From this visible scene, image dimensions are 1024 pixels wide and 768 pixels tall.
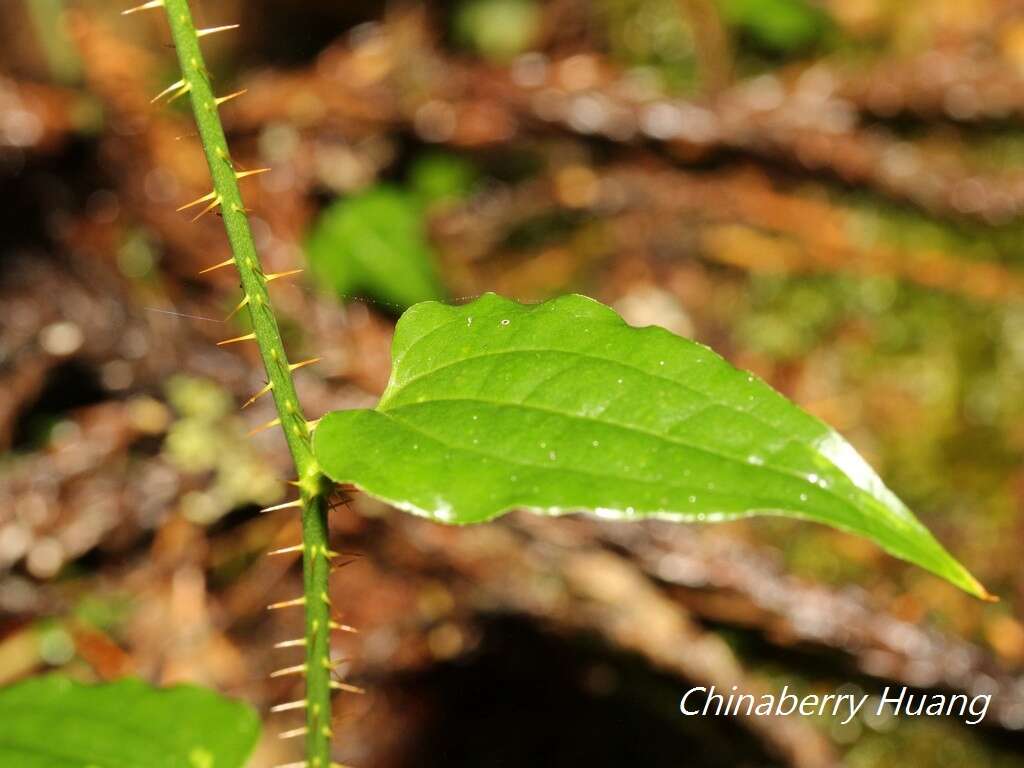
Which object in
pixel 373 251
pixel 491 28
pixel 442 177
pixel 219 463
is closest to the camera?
pixel 219 463

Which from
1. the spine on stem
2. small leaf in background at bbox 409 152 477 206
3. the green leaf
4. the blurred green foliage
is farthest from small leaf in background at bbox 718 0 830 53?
the green leaf

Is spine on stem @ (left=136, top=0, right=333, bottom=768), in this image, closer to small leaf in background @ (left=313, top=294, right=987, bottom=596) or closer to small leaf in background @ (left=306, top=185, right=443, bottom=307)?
small leaf in background @ (left=313, top=294, right=987, bottom=596)

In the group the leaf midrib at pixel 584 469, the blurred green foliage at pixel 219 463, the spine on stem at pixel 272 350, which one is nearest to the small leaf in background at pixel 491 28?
the blurred green foliage at pixel 219 463

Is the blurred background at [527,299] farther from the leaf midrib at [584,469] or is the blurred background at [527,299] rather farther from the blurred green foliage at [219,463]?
the leaf midrib at [584,469]

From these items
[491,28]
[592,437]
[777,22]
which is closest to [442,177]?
[491,28]

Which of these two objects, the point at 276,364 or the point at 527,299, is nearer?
the point at 276,364

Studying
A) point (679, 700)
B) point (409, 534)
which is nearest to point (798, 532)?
point (679, 700)

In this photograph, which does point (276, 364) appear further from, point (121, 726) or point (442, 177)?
point (442, 177)
